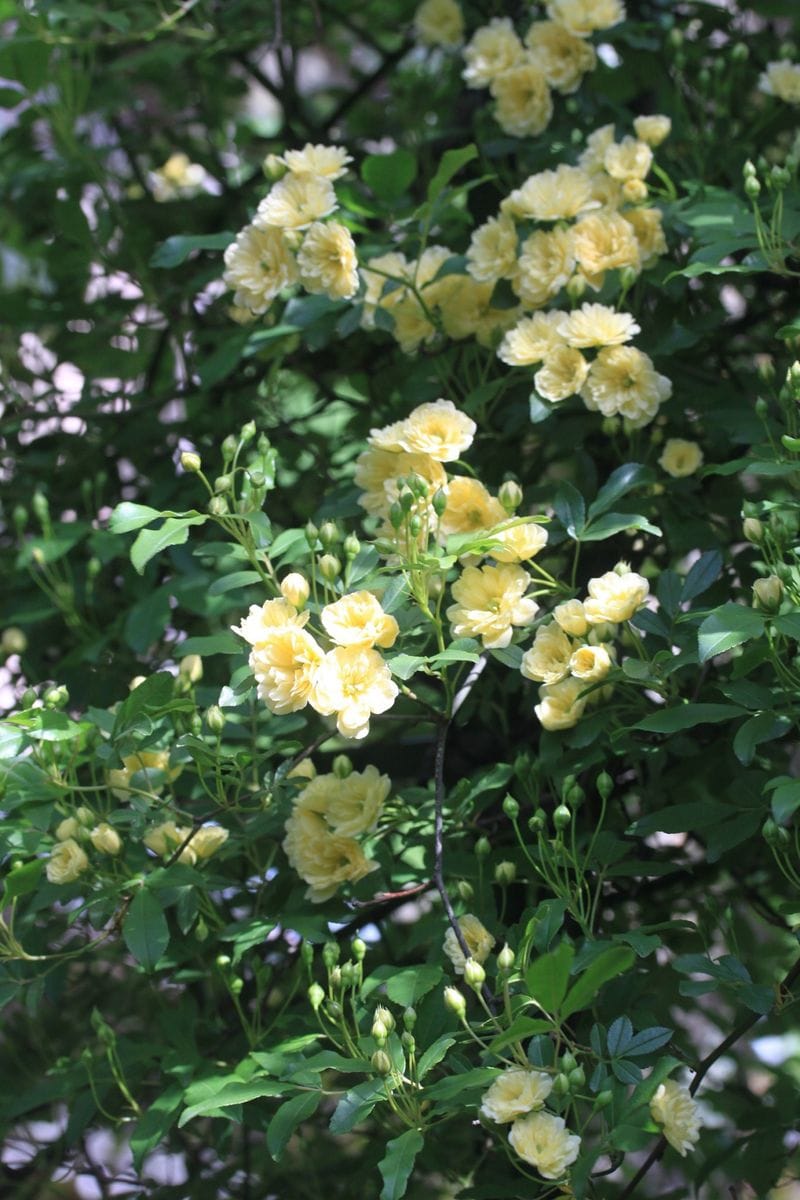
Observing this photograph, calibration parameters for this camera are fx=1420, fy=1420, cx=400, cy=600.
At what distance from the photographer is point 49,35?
1622 millimetres

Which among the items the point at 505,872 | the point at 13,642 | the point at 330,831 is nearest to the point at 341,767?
the point at 330,831

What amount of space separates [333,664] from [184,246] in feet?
1.98

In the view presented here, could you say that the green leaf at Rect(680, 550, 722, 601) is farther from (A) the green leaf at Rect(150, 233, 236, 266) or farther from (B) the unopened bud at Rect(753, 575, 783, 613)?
(A) the green leaf at Rect(150, 233, 236, 266)

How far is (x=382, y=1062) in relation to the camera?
0.94 meters

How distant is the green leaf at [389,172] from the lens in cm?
144

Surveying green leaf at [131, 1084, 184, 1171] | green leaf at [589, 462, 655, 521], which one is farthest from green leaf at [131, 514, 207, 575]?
green leaf at [131, 1084, 184, 1171]

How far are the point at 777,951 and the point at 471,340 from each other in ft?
2.69

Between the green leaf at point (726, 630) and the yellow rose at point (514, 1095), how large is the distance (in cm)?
31

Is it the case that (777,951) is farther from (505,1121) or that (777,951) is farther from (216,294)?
(216,294)

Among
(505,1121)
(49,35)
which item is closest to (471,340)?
(49,35)

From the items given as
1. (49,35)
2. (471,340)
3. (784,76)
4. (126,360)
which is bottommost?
(126,360)

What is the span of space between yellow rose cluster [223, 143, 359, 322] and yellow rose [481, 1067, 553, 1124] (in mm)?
689

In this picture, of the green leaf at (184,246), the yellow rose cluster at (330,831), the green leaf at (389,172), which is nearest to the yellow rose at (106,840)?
the yellow rose cluster at (330,831)

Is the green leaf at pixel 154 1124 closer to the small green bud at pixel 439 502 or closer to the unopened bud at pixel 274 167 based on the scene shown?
the small green bud at pixel 439 502
